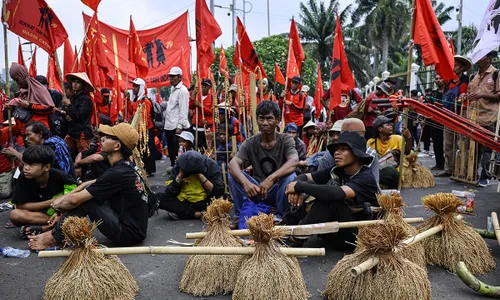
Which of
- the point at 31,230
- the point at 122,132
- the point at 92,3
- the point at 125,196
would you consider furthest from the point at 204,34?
the point at 31,230

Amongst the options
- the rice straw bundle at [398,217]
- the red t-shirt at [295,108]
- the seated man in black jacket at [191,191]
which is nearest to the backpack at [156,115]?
the red t-shirt at [295,108]

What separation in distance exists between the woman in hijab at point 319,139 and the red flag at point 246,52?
162 centimetres

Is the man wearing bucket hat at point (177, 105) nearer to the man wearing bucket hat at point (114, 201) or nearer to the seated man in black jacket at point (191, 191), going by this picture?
the seated man in black jacket at point (191, 191)

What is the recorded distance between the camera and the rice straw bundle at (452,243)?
345cm

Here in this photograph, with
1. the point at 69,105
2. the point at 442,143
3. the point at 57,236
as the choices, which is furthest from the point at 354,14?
the point at 57,236

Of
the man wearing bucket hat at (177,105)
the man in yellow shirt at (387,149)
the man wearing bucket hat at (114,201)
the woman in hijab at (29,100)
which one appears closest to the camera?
the man wearing bucket hat at (114,201)

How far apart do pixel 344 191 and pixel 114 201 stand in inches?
86.7

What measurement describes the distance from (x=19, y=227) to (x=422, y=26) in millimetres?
6358

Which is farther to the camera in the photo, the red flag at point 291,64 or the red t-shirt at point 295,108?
the red t-shirt at point 295,108

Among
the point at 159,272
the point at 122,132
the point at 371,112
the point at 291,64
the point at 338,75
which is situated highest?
the point at 291,64

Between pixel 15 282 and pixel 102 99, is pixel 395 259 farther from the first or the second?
pixel 102 99

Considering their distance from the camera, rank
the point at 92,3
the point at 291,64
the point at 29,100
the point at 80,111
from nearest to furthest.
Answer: the point at 29,100 < the point at 80,111 < the point at 92,3 < the point at 291,64

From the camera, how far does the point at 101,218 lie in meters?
3.82

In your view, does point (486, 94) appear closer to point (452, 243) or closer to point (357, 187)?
point (452, 243)
